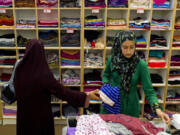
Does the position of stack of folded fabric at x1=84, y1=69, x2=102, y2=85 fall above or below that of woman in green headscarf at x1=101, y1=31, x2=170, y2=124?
below

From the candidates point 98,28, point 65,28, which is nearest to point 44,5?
point 65,28

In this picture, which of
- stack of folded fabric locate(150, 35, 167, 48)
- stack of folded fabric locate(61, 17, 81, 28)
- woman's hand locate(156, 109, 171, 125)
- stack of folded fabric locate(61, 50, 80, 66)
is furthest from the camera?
stack of folded fabric locate(61, 50, 80, 66)

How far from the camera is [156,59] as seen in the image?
3465 millimetres

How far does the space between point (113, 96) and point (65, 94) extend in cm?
51

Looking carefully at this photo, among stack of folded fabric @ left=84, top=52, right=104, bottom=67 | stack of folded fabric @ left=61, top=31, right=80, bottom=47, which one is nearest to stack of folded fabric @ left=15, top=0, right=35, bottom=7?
stack of folded fabric @ left=61, top=31, right=80, bottom=47

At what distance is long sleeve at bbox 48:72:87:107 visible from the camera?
163cm

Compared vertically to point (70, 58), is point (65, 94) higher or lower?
lower

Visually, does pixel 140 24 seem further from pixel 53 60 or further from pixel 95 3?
pixel 53 60

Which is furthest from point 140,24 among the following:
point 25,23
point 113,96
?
point 25,23

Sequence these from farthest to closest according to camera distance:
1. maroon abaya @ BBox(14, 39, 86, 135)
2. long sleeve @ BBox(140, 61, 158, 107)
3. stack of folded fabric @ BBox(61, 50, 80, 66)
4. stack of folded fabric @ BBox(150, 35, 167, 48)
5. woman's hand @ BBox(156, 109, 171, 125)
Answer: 1. stack of folded fabric @ BBox(61, 50, 80, 66)
2. stack of folded fabric @ BBox(150, 35, 167, 48)
3. long sleeve @ BBox(140, 61, 158, 107)
4. maroon abaya @ BBox(14, 39, 86, 135)
5. woman's hand @ BBox(156, 109, 171, 125)

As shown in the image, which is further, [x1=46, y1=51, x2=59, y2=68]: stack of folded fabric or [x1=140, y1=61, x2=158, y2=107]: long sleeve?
[x1=46, y1=51, x2=59, y2=68]: stack of folded fabric

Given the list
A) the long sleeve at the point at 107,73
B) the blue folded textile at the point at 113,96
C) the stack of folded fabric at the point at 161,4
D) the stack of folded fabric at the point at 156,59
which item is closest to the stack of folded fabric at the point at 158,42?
the stack of folded fabric at the point at 156,59

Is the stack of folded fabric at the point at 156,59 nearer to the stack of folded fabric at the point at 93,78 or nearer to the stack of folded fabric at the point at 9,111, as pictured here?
the stack of folded fabric at the point at 93,78

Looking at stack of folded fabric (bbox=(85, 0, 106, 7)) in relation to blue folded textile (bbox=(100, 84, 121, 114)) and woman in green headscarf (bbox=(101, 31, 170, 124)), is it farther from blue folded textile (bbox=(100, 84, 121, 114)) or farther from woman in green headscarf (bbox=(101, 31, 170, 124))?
blue folded textile (bbox=(100, 84, 121, 114))
